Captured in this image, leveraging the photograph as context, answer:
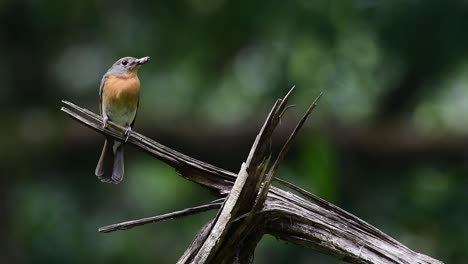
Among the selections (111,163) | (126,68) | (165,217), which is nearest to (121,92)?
(126,68)

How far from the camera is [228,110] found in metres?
7.46

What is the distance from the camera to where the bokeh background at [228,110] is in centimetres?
675

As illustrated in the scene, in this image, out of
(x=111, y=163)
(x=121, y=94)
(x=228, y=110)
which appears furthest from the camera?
(x=228, y=110)

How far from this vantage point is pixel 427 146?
727 cm

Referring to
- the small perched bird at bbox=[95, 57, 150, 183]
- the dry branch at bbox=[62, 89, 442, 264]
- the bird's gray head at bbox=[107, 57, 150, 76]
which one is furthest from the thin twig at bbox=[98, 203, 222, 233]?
the bird's gray head at bbox=[107, 57, 150, 76]

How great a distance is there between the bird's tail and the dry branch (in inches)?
53.8

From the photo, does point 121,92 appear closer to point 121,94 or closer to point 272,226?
point 121,94

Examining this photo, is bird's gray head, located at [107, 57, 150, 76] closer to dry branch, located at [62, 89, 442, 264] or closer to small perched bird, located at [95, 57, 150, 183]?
small perched bird, located at [95, 57, 150, 183]

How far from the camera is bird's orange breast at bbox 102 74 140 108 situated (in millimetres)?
5227

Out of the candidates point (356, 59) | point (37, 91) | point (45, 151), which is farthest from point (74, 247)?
point (356, 59)

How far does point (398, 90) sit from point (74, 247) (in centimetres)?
260

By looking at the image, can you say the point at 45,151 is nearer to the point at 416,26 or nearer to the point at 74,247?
the point at 74,247

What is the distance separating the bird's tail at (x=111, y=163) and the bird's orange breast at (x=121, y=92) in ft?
1.05

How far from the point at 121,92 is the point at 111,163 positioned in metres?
0.65
